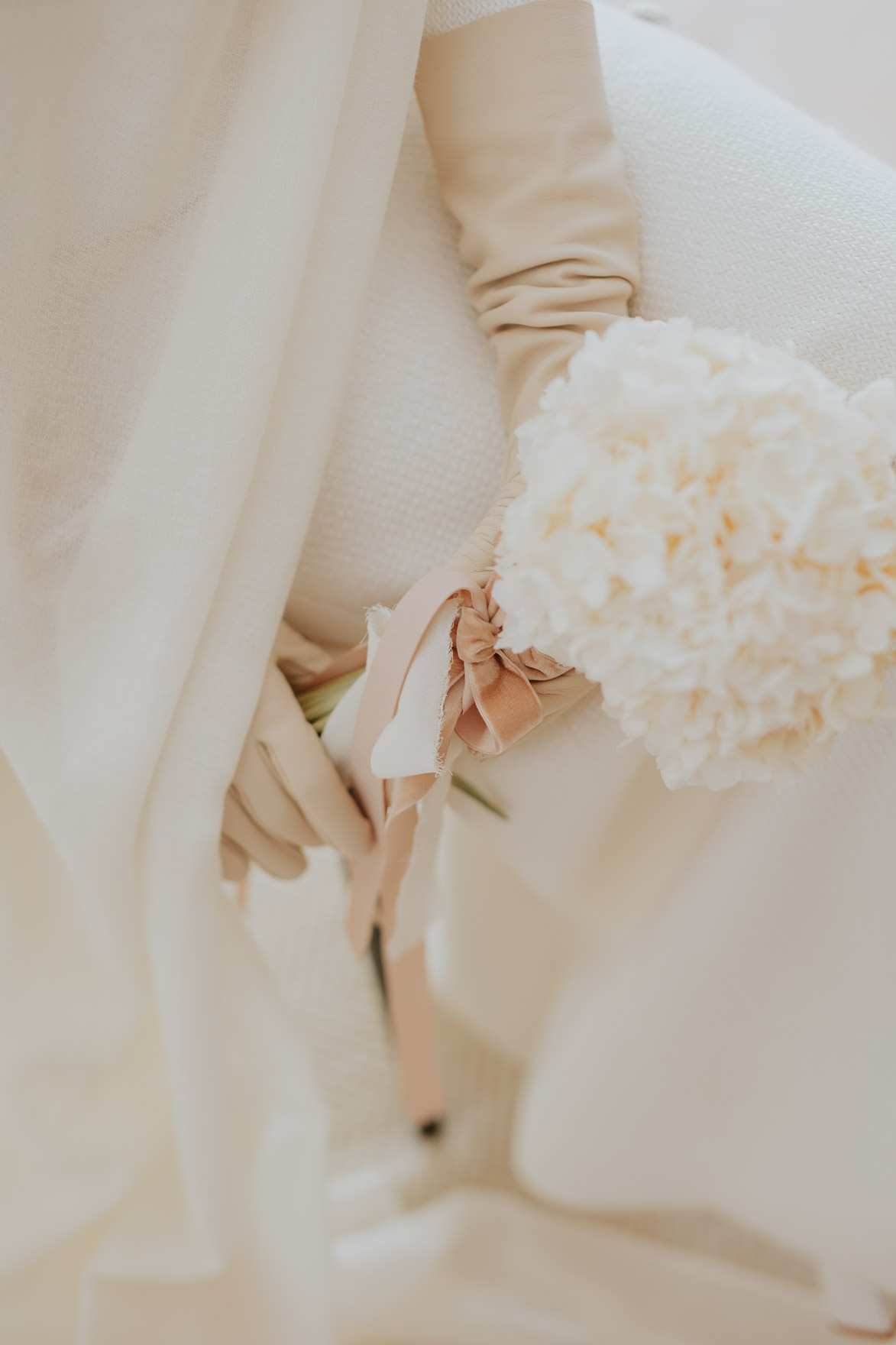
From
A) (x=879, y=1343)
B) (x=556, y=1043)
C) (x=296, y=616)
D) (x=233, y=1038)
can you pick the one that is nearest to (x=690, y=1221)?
(x=879, y=1343)

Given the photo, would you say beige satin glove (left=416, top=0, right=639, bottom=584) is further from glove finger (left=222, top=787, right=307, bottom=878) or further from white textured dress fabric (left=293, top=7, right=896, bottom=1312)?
glove finger (left=222, top=787, right=307, bottom=878)

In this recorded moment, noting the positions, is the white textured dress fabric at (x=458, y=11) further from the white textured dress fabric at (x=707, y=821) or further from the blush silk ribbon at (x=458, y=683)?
the blush silk ribbon at (x=458, y=683)

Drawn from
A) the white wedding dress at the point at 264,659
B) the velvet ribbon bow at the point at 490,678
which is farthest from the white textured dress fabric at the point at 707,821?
the velvet ribbon bow at the point at 490,678

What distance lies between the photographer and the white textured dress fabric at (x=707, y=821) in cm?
50

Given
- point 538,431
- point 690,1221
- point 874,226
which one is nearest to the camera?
point 538,431

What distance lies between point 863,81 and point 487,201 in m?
0.31

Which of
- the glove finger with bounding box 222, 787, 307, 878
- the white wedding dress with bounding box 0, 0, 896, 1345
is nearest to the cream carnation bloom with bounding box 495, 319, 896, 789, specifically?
the white wedding dress with bounding box 0, 0, 896, 1345

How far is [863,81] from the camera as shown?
622 mm

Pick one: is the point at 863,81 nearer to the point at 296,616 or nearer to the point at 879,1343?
the point at 296,616

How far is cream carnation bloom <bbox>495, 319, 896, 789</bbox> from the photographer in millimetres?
320

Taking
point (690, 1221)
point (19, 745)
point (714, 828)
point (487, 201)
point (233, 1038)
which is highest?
point (487, 201)

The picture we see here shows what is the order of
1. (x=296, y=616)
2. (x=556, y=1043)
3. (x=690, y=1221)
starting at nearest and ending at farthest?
(x=296, y=616)
(x=556, y=1043)
(x=690, y=1221)

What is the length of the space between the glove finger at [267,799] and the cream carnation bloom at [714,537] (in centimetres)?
23

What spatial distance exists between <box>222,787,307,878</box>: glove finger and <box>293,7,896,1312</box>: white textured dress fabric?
0.41 feet
